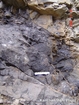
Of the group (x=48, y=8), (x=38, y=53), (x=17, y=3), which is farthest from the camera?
(x=48, y=8)

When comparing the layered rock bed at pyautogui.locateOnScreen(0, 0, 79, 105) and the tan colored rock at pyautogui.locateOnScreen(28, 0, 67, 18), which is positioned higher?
the tan colored rock at pyautogui.locateOnScreen(28, 0, 67, 18)

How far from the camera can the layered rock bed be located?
14.2 feet

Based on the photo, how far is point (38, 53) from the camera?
525 centimetres

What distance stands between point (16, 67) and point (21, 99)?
101 centimetres

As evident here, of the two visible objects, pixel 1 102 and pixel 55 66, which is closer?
pixel 1 102

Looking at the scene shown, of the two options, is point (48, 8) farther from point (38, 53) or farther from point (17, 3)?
point (38, 53)

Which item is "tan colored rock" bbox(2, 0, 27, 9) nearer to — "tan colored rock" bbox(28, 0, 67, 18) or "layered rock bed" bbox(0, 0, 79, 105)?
"layered rock bed" bbox(0, 0, 79, 105)

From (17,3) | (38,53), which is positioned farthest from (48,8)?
(38,53)

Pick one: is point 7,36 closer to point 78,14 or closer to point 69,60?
point 69,60

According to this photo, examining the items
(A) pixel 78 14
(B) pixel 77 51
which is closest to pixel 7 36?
(B) pixel 77 51

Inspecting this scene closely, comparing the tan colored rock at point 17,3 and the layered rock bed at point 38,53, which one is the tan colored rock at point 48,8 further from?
the tan colored rock at point 17,3

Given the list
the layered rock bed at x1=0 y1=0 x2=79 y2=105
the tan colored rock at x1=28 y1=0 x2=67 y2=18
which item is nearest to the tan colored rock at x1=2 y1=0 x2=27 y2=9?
the layered rock bed at x1=0 y1=0 x2=79 y2=105

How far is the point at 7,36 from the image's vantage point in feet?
17.2

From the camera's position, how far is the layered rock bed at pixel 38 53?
434cm
